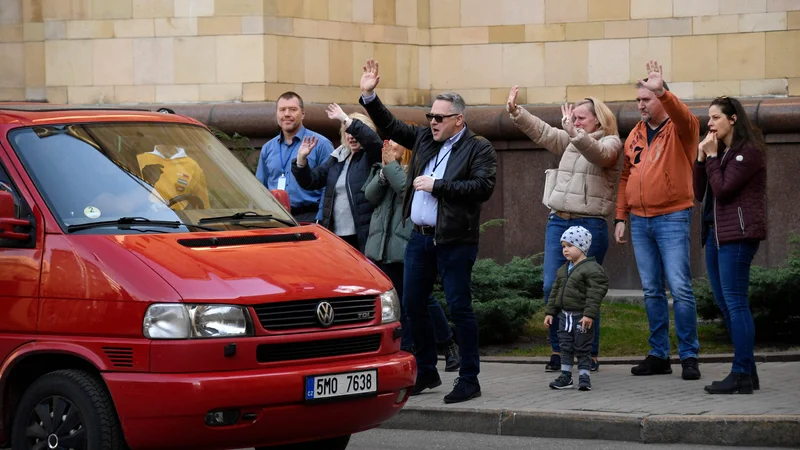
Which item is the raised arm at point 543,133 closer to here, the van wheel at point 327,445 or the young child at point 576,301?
the young child at point 576,301

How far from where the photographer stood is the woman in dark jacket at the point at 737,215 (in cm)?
941

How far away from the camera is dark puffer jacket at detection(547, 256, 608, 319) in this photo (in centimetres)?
995

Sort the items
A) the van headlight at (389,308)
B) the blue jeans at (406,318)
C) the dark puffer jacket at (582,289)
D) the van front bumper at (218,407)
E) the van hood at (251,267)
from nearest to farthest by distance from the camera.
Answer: the van front bumper at (218,407) → the van hood at (251,267) → the van headlight at (389,308) → the dark puffer jacket at (582,289) → the blue jeans at (406,318)

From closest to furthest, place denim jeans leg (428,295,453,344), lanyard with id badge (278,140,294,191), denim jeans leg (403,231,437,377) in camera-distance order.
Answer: denim jeans leg (403,231,437,377)
denim jeans leg (428,295,453,344)
lanyard with id badge (278,140,294,191)

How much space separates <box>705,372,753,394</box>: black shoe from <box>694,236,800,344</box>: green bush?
2011mm

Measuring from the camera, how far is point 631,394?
9.47 metres

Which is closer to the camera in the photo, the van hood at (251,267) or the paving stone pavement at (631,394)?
the van hood at (251,267)

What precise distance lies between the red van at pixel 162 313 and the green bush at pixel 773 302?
4566 mm

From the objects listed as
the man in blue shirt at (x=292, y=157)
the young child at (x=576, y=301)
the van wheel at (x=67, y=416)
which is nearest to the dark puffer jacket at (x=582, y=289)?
the young child at (x=576, y=301)

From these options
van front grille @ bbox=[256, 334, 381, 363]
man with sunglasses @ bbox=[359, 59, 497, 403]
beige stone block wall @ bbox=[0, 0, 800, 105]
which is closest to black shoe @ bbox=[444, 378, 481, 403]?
man with sunglasses @ bbox=[359, 59, 497, 403]

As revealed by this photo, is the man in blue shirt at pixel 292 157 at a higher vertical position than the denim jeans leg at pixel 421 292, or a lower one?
higher

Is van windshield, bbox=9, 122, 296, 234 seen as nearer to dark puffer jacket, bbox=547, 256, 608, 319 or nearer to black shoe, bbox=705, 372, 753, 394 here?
dark puffer jacket, bbox=547, 256, 608, 319

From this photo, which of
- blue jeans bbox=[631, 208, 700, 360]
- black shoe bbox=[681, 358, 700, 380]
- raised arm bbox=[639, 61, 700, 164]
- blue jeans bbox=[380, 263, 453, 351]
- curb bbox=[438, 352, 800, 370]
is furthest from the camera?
curb bbox=[438, 352, 800, 370]

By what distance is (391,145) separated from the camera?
10.4 m
